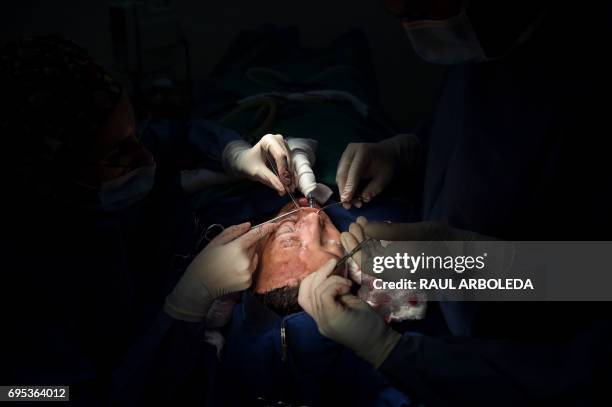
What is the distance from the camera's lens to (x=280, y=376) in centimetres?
168

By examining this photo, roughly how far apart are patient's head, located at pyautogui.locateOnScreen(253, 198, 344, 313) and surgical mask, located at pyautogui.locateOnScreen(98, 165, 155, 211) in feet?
1.62

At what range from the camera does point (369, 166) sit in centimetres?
222

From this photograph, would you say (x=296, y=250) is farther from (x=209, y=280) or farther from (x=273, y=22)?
(x=273, y=22)

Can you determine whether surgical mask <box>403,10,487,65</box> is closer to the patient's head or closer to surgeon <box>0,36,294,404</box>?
the patient's head

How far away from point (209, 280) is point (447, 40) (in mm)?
1061

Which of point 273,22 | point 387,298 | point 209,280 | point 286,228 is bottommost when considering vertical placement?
point 387,298

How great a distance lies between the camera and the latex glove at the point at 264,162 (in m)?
2.12

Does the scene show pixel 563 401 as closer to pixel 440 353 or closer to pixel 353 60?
pixel 440 353

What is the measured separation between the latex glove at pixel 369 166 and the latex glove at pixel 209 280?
57 cm

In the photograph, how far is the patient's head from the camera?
178 centimetres

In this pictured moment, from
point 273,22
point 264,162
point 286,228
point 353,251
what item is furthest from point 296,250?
point 273,22

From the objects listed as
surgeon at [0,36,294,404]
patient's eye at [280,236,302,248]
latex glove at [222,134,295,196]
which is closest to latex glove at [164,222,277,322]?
surgeon at [0,36,294,404]

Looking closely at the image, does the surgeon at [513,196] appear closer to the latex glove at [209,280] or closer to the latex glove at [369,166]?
the latex glove at [209,280]

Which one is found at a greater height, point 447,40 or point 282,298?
point 447,40
